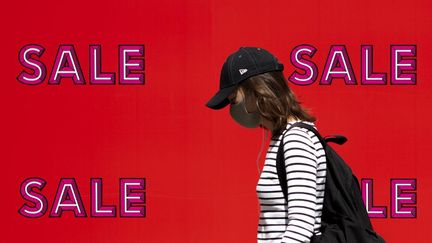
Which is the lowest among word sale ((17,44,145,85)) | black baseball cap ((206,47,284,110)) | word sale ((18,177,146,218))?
word sale ((18,177,146,218))

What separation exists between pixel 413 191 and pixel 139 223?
1326mm

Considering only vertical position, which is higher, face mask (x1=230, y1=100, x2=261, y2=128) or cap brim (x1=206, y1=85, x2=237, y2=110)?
cap brim (x1=206, y1=85, x2=237, y2=110)

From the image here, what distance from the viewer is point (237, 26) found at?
3.46m

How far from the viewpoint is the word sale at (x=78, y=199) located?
3547 mm

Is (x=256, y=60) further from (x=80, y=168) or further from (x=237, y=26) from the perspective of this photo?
(x=80, y=168)

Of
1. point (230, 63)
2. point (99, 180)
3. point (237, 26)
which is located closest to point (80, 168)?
point (99, 180)

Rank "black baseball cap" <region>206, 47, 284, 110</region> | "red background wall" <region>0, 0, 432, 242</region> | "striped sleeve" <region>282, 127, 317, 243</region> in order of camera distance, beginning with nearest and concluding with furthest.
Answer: "striped sleeve" <region>282, 127, 317, 243</region> → "black baseball cap" <region>206, 47, 284, 110</region> → "red background wall" <region>0, 0, 432, 242</region>

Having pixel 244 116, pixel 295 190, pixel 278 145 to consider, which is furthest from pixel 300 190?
pixel 244 116

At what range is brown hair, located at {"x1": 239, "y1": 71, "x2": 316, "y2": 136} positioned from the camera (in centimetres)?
169

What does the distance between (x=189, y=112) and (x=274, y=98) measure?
183 cm

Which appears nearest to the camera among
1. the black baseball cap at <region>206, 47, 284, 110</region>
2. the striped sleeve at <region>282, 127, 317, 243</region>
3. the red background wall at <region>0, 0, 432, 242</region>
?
the striped sleeve at <region>282, 127, 317, 243</region>

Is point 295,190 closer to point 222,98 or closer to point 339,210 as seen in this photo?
point 339,210

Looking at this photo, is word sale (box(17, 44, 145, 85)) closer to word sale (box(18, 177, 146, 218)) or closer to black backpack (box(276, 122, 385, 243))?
word sale (box(18, 177, 146, 218))

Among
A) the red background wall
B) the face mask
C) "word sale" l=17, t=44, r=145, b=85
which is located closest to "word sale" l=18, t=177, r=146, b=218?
the red background wall
